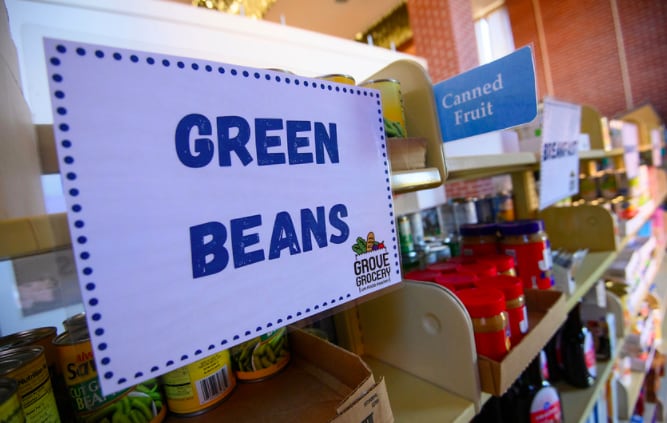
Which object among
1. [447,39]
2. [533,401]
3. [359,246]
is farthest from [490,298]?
[447,39]

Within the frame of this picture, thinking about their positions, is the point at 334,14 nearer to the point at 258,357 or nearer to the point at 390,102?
the point at 390,102

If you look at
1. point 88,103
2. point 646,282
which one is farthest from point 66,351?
point 646,282

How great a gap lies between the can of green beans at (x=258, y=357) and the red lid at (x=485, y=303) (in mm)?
402

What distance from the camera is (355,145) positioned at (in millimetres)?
525

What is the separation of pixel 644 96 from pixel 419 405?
20.0 ft

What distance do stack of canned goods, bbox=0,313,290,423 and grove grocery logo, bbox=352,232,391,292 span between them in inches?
9.2

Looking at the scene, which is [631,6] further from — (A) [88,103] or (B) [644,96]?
(A) [88,103]

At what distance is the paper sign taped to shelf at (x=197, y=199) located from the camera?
325mm

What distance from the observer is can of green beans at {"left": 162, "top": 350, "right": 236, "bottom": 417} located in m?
0.52

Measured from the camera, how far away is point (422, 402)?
68 centimetres

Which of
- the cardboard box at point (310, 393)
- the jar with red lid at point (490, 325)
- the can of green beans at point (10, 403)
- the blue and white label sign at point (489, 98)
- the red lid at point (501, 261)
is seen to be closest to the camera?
the can of green beans at point (10, 403)

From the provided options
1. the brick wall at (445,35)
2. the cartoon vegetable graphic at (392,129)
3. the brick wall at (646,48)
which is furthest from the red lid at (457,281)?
the brick wall at (646,48)

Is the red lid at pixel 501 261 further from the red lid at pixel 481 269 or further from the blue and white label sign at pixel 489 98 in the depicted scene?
the blue and white label sign at pixel 489 98

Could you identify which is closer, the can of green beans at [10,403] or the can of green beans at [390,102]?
the can of green beans at [10,403]
